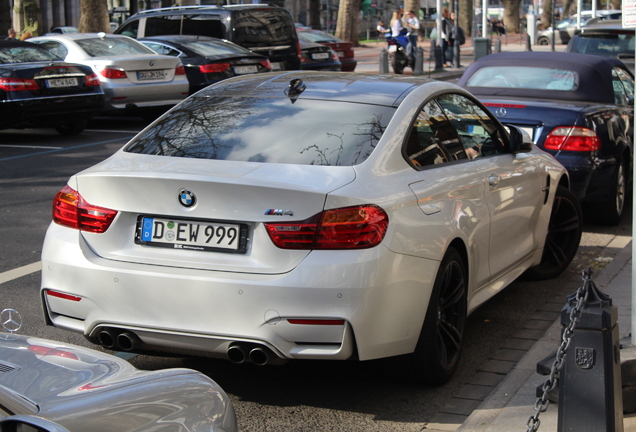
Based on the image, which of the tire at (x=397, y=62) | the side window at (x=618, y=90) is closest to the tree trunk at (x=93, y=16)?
the tire at (x=397, y=62)

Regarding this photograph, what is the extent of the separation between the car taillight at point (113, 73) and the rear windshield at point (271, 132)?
A: 1050cm

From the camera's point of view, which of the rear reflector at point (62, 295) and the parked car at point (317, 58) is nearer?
the rear reflector at point (62, 295)

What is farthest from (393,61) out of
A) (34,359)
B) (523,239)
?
(34,359)

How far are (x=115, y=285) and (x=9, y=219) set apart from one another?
191 inches

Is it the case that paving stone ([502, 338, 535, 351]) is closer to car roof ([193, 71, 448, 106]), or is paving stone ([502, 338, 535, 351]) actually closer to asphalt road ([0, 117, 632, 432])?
asphalt road ([0, 117, 632, 432])

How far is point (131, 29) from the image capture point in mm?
20234

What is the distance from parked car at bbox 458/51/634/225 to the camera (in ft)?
26.9

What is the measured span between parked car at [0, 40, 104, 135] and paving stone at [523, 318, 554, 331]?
30.8 feet

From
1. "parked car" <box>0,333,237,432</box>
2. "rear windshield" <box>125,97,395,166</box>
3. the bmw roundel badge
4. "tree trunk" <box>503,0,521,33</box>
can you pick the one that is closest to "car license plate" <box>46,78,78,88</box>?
"rear windshield" <box>125,97,395,166</box>

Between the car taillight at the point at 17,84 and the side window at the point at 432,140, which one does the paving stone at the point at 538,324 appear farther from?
the car taillight at the point at 17,84

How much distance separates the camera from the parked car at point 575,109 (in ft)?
26.9

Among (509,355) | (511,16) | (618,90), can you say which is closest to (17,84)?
(618,90)

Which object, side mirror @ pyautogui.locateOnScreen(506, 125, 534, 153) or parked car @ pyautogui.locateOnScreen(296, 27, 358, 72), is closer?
side mirror @ pyautogui.locateOnScreen(506, 125, 534, 153)

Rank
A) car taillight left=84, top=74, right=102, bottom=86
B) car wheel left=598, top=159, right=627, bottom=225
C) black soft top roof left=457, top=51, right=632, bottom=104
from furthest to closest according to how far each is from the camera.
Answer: car taillight left=84, top=74, right=102, bottom=86 → black soft top roof left=457, top=51, right=632, bottom=104 → car wheel left=598, top=159, right=627, bottom=225
